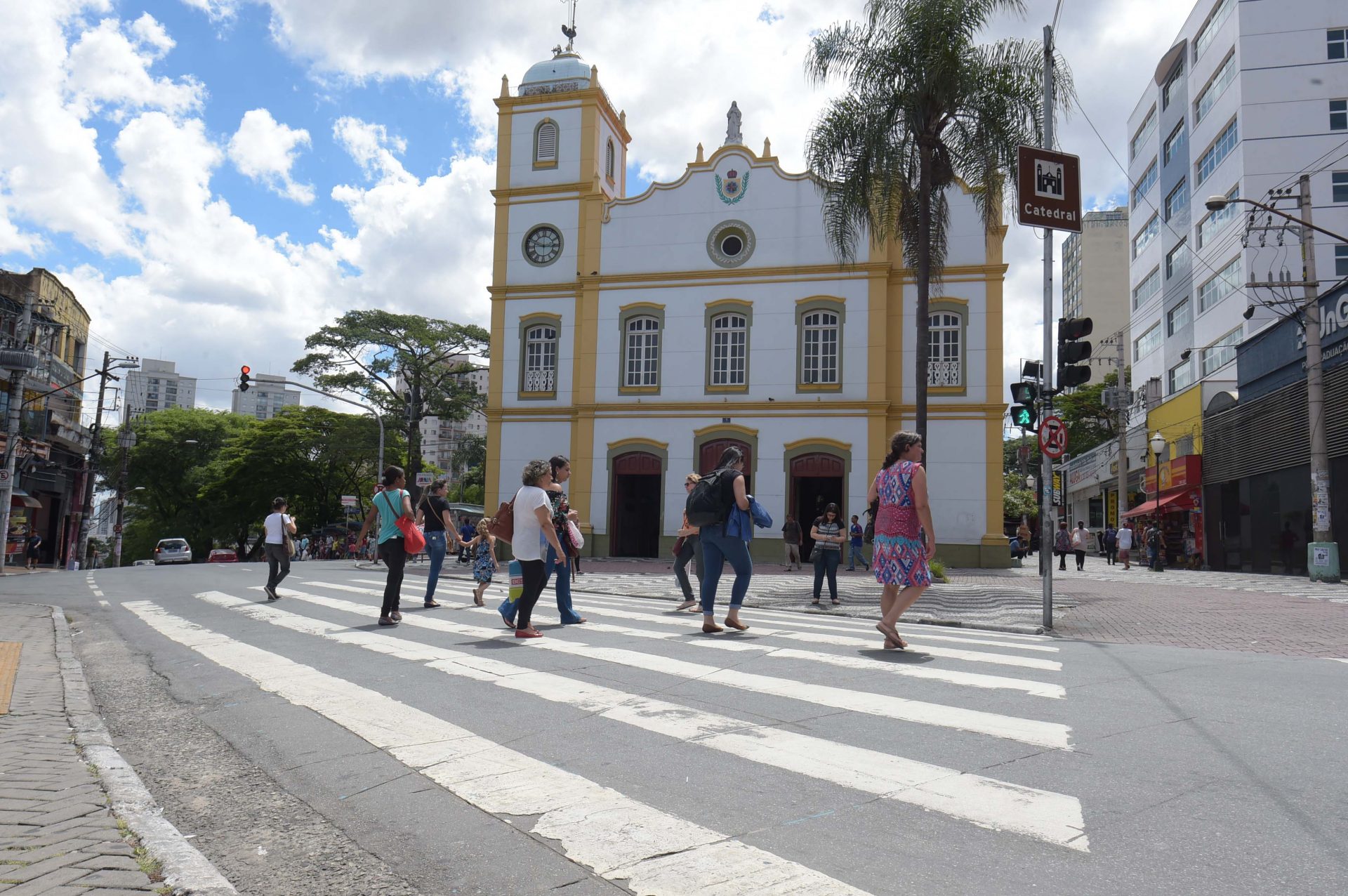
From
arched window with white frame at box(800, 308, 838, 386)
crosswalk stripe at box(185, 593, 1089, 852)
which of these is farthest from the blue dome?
crosswalk stripe at box(185, 593, 1089, 852)

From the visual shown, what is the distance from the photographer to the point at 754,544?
2953cm

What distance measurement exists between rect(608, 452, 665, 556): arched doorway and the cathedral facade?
6 cm

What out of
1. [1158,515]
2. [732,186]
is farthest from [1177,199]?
[732,186]

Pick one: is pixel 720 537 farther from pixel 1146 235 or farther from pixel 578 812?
pixel 1146 235

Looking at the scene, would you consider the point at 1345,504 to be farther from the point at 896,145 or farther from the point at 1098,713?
the point at 1098,713

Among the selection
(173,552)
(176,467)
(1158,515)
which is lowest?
(173,552)

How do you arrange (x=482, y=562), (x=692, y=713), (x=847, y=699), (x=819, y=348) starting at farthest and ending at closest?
(x=819, y=348) → (x=482, y=562) → (x=847, y=699) → (x=692, y=713)

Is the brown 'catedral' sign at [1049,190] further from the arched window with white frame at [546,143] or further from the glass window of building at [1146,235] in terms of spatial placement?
the glass window of building at [1146,235]

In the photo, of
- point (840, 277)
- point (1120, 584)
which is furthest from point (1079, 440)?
point (1120, 584)

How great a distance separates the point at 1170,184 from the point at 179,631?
47622 mm

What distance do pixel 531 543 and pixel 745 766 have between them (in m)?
4.78

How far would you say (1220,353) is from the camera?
39.5 m

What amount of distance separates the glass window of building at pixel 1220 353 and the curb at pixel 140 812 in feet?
127

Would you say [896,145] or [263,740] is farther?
[896,145]
